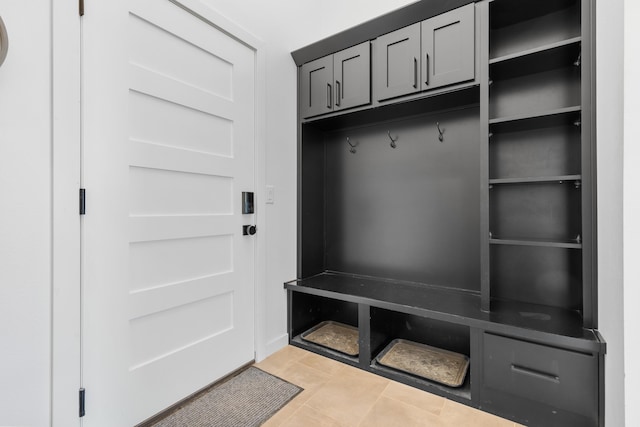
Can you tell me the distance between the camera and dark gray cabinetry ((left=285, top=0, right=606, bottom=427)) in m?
1.41

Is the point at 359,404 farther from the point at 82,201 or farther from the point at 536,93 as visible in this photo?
the point at 536,93

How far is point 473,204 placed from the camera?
198 centimetres

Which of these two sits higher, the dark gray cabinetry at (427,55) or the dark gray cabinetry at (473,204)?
the dark gray cabinetry at (427,55)

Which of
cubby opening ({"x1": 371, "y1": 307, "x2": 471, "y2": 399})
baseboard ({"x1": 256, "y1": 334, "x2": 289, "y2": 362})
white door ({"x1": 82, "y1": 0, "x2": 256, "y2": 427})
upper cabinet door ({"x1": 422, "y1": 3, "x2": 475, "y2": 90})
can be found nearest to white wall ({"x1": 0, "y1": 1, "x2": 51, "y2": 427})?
white door ({"x1": 82, "y1": 0, "x2": 256, "y2": 427})

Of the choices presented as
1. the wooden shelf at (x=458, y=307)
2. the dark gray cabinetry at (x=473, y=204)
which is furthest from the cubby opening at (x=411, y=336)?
the wooden shelf at (x=458, y=307)

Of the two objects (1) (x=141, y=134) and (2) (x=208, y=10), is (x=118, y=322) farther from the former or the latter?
(2) (x=208, y=10)

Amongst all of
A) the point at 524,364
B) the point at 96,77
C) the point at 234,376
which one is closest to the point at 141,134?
the point at 96,77

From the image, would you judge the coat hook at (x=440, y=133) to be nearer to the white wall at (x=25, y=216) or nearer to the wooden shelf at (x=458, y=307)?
the wooden shelf at (x=458, y=307)

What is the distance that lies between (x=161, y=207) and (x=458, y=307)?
5.67ft

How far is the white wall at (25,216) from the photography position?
3.41 feet

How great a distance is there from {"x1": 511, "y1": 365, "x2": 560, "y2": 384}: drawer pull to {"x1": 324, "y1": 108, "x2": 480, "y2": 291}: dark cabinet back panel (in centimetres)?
57

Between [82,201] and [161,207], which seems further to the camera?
[161,207]

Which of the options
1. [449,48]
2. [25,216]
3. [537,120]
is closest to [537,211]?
[537,120]

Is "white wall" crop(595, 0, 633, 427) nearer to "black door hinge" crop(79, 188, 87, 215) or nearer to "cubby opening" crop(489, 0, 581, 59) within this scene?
"cubby opening" crop(489, 0, 581, 59)
